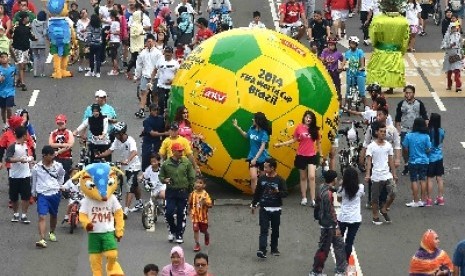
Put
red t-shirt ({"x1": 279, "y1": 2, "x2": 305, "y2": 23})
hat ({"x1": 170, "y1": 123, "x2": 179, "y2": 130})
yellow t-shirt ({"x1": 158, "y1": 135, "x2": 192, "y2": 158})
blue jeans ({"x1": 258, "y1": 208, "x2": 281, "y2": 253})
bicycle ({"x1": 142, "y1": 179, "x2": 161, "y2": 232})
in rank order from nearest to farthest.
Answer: blue jeans ({"x1": 258, "y1": 208, "x2": 281, "y2": 253}) < bicycle ({"x1": 142, "y1": 179, "x2": 161, "y2": 232}) < yellow t-shirt ({"x1": 158, "y1": 135, "x2": 192, "y2": 158}) < hat ({"x1": 170, "y1": 123, "x2": 179, "y2": 130}) < red t-shirt ({"x1": 279, "y1": 2, "x2": 305, "y2": 23})

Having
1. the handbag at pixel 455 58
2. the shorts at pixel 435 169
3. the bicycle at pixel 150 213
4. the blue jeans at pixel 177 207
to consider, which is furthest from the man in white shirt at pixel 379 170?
the handbag at pixel 455 58

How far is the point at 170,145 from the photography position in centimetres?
2348

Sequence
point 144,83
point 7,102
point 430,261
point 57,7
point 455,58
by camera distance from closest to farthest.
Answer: point 430,261 → point 7,102 → point 144,83 → point 455,58 → point 57,7

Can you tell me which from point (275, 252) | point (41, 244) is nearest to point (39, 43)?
point (41, 244)

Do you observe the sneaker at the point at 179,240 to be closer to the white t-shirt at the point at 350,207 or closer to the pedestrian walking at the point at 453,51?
the white t-shirt at the point at 350,207

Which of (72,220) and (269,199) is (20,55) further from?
(269,199)

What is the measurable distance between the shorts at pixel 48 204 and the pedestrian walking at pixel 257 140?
124 inches

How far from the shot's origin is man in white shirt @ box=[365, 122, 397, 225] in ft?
77.6

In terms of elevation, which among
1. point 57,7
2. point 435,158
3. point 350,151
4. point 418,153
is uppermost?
point 57,7

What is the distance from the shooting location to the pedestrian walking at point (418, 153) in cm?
2441

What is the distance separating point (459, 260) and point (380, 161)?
16.6 feet

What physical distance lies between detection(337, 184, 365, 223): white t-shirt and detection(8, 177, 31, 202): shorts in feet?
17.4

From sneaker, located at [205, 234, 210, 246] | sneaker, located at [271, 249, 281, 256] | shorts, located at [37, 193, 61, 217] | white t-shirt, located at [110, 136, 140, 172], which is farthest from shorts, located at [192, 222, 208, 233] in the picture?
white t-shirt, located at [110, 136, 140, 172]

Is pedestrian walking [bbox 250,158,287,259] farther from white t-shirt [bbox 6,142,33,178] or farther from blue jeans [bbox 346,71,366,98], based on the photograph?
blue jeans [bbox 346,71,366,98]
